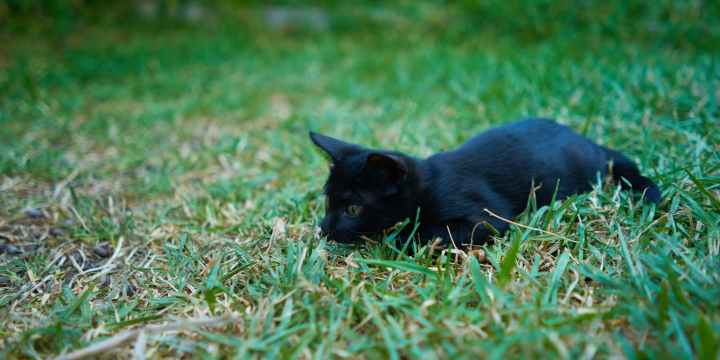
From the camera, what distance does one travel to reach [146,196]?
296 centimetres

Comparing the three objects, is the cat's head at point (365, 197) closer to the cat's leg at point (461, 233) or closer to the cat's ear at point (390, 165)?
the cat's ear at point (390, 165)

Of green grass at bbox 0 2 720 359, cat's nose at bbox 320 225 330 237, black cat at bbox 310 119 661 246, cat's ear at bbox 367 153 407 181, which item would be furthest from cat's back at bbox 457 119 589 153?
cat's nose at bbox 320 225 330 237

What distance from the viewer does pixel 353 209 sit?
196 cm

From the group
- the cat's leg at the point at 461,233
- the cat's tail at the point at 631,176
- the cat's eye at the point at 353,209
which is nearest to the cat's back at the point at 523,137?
the cat's tail at the point at 631,176

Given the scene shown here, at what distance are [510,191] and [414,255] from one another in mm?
722

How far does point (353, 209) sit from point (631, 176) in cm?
168

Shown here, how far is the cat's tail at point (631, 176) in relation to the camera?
2.05 meters

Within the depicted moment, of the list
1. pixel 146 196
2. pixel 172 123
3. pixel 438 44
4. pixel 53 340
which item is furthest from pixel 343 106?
pixel 53 340

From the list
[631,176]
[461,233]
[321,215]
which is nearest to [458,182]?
[461,233]

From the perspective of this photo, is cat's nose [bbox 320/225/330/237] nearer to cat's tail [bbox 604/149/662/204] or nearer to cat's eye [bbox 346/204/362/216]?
cat's eye [bbox 346/204/362/216]

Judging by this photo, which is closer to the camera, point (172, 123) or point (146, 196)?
point (146, 196)

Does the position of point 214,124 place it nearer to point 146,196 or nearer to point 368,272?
point 146,196

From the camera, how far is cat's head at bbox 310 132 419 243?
1865 millimetres

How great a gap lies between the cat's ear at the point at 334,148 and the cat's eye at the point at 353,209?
10.0 inches
